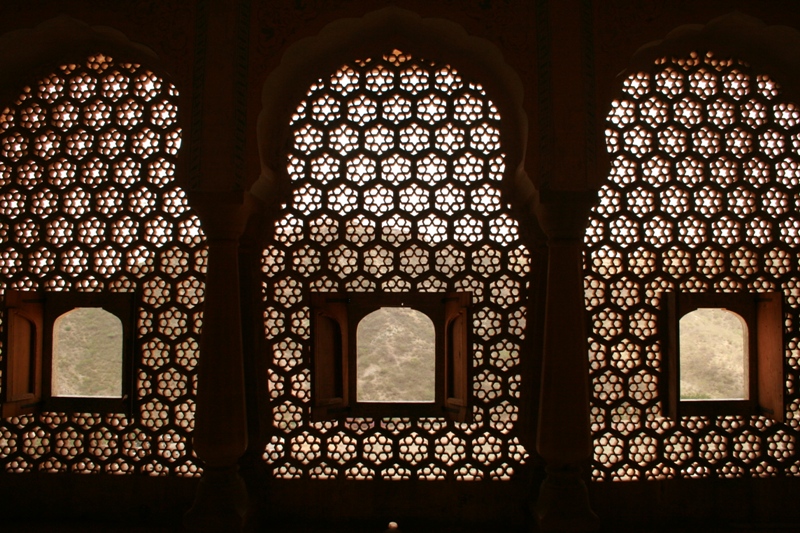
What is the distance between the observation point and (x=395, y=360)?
26.6 ft

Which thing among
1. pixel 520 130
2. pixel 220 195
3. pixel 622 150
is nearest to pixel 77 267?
pixel 220 195

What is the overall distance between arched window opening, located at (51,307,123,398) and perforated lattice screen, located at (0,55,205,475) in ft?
12.0

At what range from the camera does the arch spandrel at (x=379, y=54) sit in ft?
11.6

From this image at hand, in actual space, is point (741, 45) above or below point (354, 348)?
above

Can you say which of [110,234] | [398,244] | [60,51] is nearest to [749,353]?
[398,244]

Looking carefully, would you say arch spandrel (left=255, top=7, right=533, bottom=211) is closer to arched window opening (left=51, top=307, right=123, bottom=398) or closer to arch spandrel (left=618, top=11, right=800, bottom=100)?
arch spandrel (left=618, top=11, right=800, bottom=100)

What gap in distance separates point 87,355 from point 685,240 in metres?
7.67

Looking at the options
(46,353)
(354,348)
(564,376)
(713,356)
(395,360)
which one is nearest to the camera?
(564,376)

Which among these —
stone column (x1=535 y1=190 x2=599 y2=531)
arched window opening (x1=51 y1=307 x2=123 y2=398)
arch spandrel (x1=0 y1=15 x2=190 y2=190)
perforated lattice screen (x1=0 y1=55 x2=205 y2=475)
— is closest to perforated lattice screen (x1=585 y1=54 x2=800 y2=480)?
stone column (x1=535 y1=190 x2=599 y2=531)

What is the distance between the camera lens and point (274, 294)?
3.81m

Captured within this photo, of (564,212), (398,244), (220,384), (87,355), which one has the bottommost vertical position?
(87,355)

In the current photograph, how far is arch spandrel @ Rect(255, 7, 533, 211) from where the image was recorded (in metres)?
3.54

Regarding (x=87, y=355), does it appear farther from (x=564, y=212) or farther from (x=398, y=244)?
(x=564, y=212)

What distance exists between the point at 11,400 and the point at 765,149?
5843 millimetres
